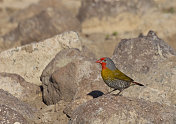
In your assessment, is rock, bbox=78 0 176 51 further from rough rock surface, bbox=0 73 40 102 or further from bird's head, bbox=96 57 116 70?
bird's head, bbox=96 57 116 70

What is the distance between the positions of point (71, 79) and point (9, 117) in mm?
2125

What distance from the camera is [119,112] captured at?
23.6 ft

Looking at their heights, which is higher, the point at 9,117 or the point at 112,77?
the point at 112,77

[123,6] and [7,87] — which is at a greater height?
[123,6]

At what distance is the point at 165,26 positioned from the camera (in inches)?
747

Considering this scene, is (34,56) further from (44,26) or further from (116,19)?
(116,19)

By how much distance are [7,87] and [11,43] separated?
7.27 metres

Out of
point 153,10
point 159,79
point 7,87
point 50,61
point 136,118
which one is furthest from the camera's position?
point 153,10

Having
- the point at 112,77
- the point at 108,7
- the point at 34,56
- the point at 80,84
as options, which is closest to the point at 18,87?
the point at 34,56

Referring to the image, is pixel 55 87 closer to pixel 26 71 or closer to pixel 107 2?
pixel 26 71

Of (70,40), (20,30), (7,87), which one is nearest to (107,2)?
(20,30)

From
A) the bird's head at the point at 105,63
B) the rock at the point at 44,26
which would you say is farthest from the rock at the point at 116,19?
the bird's head at the point at 105,63

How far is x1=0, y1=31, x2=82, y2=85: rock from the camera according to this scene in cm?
1157

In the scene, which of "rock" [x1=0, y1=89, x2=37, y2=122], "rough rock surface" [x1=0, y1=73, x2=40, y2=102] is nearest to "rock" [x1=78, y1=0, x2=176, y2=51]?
"rough rock surface" [x1=0, y1=73, x2=40, y2=102]
